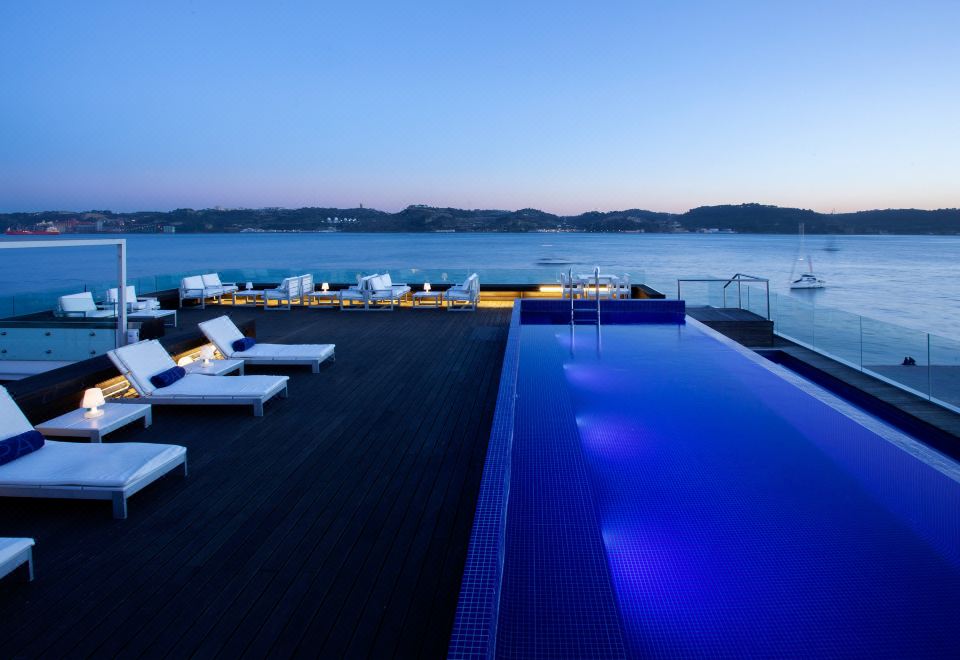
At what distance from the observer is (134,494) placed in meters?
3.22

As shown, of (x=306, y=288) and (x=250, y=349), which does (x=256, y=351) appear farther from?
(x=306, y=288)

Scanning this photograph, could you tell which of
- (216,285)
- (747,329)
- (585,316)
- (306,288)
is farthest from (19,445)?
(747,329)

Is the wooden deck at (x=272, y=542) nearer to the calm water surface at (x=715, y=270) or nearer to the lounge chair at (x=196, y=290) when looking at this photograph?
the lounge chair at (x=196, y=290)

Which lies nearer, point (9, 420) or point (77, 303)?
point (9, 420)

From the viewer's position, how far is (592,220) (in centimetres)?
6469

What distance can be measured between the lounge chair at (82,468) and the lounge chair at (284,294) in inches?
332

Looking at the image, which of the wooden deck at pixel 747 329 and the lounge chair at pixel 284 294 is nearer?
the wooden deck at pixel 747 329

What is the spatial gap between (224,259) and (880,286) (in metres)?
55.5

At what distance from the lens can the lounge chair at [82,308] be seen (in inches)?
221

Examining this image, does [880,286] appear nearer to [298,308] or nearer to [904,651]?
[298,308]

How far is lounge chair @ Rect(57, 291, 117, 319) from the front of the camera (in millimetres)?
5601

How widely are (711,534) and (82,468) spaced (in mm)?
3421

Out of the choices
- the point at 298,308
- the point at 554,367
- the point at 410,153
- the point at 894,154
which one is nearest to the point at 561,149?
the point at 410,153

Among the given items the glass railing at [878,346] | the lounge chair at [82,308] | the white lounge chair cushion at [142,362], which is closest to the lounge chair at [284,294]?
the lounge chair at [82,308]
